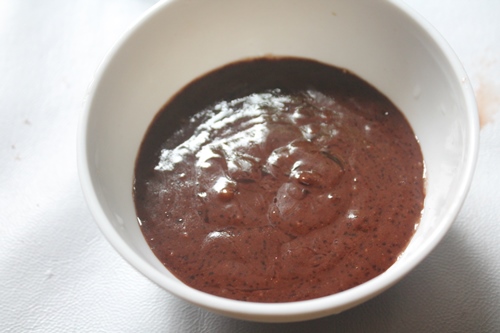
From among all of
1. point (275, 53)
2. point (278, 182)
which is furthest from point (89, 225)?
point (275, 53)

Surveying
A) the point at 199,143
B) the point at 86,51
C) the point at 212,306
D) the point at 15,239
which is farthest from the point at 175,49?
the point at 212,306

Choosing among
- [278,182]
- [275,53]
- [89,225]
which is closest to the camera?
[278,182]

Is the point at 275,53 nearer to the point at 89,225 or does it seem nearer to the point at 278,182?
the point at 278,182

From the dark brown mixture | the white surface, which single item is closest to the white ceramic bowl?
the dark brown mixture

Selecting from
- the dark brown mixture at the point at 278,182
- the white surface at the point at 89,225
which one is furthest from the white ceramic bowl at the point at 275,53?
the white surface at the point at 89,225

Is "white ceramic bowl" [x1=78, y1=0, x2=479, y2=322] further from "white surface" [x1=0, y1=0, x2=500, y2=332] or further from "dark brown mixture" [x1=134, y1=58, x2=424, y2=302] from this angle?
"white surface" [x1=0, y1=0, x2=500, y2=332]
